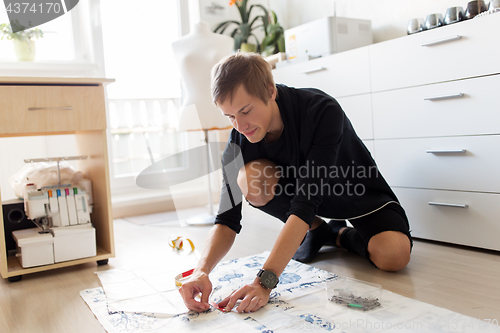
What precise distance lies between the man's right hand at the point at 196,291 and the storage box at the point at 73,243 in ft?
2.69

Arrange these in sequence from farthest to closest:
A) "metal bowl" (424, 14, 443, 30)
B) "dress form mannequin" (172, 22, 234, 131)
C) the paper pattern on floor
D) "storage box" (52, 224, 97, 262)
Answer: "dress form mannequin" (172, 22, 234, 131) < "metal bowl" (424, 14, 443, 30) < "storage box" (52, 224, 97, 262) < the paper pattern on floor

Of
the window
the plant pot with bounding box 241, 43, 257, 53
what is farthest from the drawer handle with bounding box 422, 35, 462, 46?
the window

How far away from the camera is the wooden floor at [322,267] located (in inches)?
48.1

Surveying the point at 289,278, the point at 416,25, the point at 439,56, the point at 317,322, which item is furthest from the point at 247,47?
the point at 317,322

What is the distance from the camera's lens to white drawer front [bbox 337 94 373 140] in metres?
2.13

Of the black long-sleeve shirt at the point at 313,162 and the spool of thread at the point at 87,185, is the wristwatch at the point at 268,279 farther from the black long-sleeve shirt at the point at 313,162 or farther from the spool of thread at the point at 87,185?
the spool of thread at the point at 87,185

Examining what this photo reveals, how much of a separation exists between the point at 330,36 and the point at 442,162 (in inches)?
39.1

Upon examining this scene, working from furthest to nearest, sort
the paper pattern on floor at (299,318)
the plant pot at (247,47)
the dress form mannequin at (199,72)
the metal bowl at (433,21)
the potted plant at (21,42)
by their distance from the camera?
the plant pot at (247,47), the dress form mannequin at (199,72), the potted plant at (21,42), the metal bowl at (433,21), the paper pattern on floor at (299,318)

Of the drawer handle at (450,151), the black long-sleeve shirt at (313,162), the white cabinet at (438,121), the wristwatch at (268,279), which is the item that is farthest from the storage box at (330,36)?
the wristwatch at (268,279)

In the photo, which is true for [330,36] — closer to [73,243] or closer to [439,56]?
[439,56]

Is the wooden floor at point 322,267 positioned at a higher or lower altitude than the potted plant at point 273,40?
lower

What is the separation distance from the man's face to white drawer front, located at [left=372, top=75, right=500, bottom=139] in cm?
93

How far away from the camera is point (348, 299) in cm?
122

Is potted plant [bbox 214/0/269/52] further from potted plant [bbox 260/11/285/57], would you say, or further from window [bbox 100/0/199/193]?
window [bbox 100/0/199/193]
